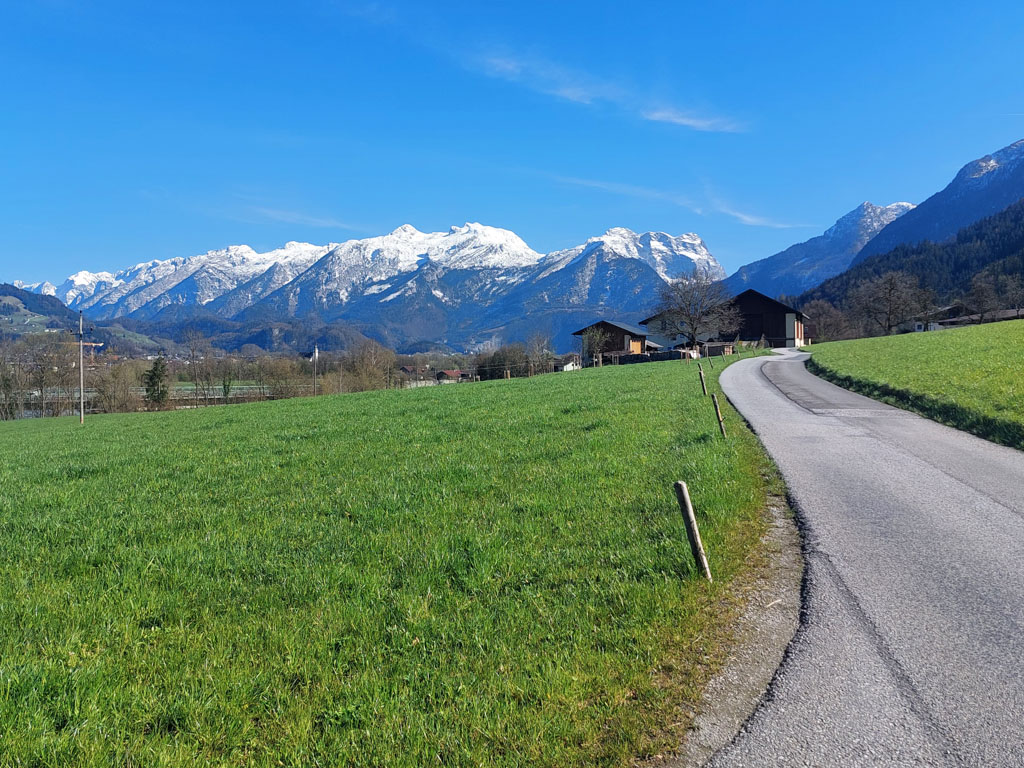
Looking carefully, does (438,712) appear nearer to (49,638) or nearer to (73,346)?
(49,638)

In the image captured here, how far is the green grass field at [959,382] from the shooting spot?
46.5 feet

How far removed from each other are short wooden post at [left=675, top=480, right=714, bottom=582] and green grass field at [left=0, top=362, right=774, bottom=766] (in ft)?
0.56

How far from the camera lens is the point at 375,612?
5.27 m

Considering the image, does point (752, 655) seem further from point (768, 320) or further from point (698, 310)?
point (768, 320)

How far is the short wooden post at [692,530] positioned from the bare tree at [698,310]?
3177 inches

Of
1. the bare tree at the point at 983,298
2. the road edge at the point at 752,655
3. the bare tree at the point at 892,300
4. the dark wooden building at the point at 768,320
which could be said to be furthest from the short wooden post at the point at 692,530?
the bare tree at the point at 983,298

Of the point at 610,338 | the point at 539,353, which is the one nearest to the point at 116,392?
the point at 539,353

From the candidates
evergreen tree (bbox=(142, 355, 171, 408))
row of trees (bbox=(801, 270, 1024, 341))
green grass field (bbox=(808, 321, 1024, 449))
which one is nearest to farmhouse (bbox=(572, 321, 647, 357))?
row of trees (bbox=(801, 270, 1024, 341))

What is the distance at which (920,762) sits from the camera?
3264 millimetres

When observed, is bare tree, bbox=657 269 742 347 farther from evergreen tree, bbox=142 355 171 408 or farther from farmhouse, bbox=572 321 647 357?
evergreen tree, bbox=142 355 171 408

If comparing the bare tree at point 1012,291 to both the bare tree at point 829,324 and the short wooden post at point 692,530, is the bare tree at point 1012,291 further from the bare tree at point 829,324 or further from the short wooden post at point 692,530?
the short wooden post at point 692,530

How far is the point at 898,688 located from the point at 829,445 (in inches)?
389

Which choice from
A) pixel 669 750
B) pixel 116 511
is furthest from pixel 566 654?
pixel 116 511

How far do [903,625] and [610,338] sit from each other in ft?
303
